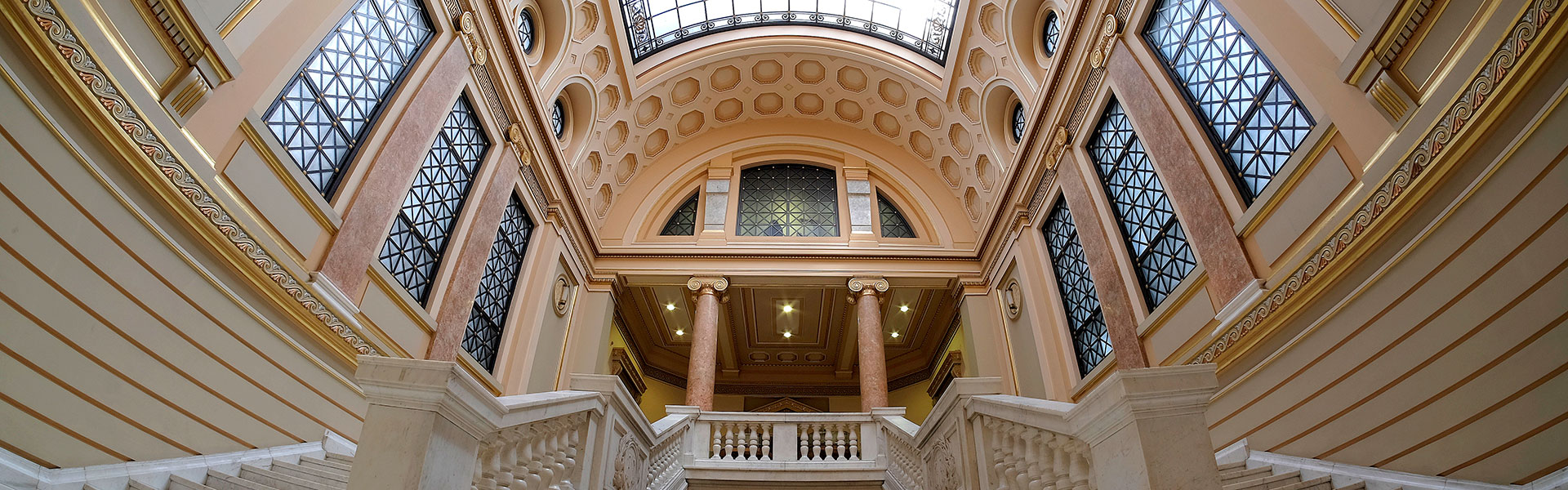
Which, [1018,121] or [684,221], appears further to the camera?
[684,221]

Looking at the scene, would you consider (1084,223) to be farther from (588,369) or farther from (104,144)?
(104,144)

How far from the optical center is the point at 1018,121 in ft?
38.7

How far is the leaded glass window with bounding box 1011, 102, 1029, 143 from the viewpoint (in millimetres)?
11516

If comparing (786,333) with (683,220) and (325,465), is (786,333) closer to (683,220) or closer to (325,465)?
(683,220)

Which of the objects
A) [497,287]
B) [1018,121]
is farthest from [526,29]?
[1018,121]

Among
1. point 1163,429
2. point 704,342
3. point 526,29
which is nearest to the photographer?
point 1163,429

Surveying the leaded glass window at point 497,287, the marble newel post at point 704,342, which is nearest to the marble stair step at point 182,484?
the leaded glass window at point 497,287

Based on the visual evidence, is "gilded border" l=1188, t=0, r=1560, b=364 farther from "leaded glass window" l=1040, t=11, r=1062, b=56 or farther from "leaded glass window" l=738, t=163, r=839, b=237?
"leaded glass window" l=738, t=163, r=839, b=237

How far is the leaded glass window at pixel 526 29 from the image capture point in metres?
10.0

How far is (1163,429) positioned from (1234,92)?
5.41 meters

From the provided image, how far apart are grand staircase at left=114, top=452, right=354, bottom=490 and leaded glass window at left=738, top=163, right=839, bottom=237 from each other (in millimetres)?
9357

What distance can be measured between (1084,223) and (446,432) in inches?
332

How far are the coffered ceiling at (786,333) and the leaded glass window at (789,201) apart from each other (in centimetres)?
121

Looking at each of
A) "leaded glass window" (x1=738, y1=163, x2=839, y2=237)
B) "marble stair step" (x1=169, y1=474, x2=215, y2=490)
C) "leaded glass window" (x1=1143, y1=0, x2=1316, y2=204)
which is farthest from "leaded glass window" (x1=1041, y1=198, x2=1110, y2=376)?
"marble stair step" (x1=169, y1=474, x2=215, y2=490)
